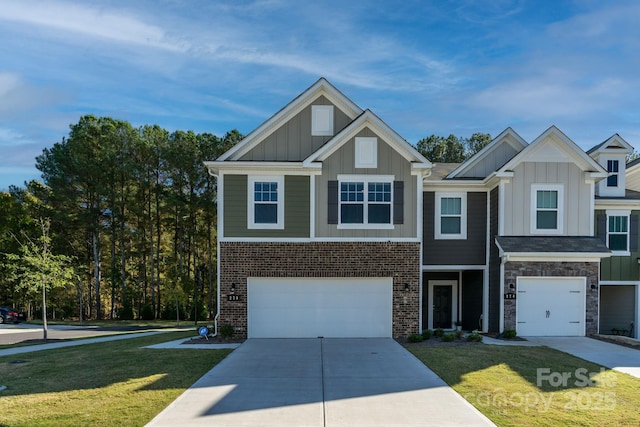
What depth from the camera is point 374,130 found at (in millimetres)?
14016

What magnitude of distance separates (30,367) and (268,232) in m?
A: 7.09

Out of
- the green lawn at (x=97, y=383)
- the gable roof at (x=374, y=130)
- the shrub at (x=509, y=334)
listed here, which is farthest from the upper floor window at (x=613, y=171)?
the green lawn at (x=97, y=383)

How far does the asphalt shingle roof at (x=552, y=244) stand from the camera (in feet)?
46.3

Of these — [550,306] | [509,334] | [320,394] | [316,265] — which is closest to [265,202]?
[316,265]

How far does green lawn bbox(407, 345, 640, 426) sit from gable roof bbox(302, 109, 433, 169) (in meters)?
6.01

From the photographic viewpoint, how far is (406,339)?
13695 millimetres

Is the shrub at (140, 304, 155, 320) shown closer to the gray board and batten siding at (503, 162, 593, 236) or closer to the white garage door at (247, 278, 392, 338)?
the white garage door at (247, 278, 392, 338)

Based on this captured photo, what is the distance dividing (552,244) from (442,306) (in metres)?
4.80

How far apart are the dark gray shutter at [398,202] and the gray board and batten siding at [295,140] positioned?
9.05 feet

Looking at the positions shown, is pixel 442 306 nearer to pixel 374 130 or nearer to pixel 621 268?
pixel 621 268

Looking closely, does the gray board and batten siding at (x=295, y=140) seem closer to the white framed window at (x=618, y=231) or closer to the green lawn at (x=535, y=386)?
the green lawn at (x=535, y=386)

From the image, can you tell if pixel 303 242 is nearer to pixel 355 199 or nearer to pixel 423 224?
pixel 355 199

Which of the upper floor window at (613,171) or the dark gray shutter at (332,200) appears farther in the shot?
the upper floor window at (613,171)

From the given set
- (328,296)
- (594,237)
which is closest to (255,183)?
(328,296)
